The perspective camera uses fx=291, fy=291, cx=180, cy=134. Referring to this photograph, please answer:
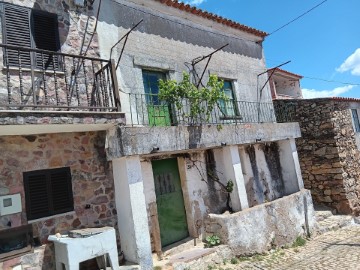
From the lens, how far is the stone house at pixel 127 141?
556cm

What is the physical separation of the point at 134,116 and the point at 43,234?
11.2 feet

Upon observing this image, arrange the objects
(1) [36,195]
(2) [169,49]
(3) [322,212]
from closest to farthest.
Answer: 1. (1) [36,195]
2. (2) [169,49]
3. (3) [322,212]

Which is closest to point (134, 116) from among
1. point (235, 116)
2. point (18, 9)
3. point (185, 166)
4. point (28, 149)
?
point (185, 166)

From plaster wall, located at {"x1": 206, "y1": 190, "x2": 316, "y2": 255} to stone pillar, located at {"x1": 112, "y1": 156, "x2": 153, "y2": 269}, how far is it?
2307 millimetres

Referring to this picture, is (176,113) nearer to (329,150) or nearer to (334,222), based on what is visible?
(334,222)

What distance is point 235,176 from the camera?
8648mm

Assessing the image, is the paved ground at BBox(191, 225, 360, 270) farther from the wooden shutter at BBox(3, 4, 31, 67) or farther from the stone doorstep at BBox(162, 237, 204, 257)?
the wooden shutter at BBox(3, 4, 31, 67)

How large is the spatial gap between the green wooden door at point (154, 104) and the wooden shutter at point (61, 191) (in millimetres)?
2733

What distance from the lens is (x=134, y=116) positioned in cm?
755

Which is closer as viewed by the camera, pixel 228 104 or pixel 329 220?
pixel 228 104

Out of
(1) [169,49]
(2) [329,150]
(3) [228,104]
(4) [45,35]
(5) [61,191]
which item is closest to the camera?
(5) [61,191]

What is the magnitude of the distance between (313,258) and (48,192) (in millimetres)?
6853

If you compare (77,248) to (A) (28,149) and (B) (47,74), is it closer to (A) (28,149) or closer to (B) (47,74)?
(A) (28,149)

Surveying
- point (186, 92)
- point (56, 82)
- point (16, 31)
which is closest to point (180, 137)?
point (186, 92)
